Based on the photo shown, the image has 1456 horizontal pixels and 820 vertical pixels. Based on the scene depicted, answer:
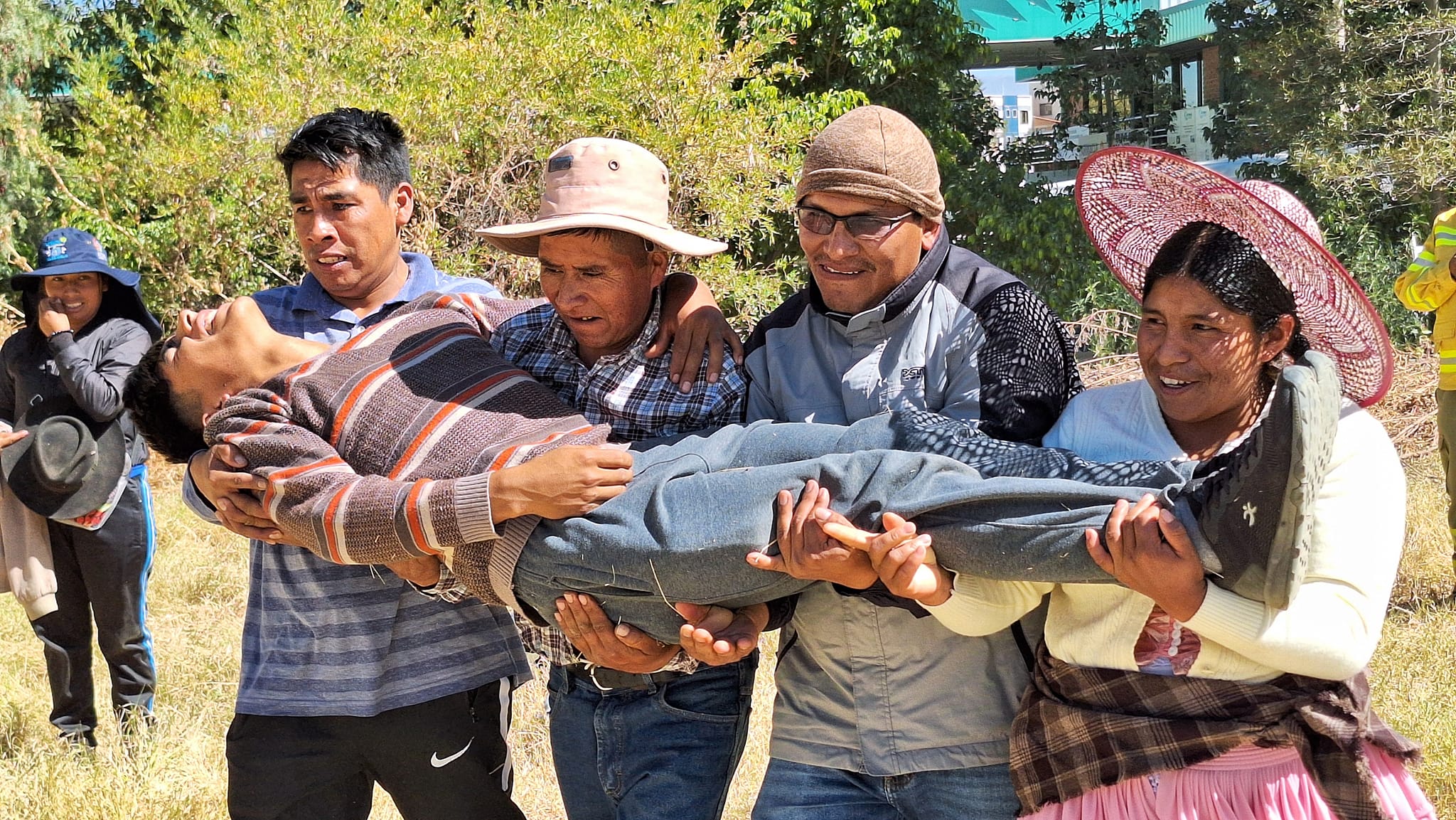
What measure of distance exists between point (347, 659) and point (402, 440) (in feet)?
1.73

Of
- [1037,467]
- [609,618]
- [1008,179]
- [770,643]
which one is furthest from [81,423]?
[1008,179]

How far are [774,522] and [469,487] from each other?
0.56 m

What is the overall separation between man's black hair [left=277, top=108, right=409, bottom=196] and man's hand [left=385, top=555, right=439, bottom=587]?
37.3 inches

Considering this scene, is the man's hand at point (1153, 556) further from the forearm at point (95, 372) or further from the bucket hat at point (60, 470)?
the bucket hat at point (60, 470)

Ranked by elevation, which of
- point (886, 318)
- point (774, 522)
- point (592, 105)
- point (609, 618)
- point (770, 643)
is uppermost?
point (592, 105)

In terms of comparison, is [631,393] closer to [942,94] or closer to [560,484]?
[560,484]

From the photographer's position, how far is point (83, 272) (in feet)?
17.0

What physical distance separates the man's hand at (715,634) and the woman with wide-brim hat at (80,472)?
3.33m

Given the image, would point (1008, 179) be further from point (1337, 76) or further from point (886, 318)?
point (886, 318)

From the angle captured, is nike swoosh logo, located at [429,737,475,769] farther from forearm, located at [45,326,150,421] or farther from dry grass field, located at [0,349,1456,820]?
forearm, located at [45,326,150,421]

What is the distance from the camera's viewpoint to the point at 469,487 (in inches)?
92.0

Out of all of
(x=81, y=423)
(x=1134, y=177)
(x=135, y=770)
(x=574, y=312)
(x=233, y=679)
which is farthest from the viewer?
(x=233, y=679)

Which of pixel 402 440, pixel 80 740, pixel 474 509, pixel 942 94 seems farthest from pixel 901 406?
pixel 942 94

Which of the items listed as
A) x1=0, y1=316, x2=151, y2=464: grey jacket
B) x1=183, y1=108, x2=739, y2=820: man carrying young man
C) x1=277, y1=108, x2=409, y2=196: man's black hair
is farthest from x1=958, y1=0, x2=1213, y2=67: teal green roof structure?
x1=183, y1=108, x2=739, y2=820: man carrying young man
